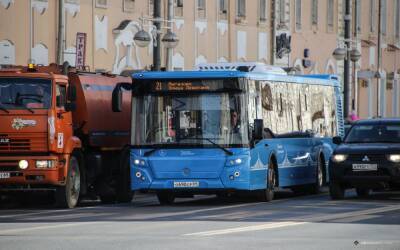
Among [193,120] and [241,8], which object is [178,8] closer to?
[241,8]

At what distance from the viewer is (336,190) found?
30.4 meters

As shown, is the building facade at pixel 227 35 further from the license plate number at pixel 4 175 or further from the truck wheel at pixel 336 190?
the license plate number at pixel 4 175

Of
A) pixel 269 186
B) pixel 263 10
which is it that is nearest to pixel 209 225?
pixel 269 186

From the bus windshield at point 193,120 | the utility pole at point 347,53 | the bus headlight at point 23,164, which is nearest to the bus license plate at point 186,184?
the bus windshield at point 193,120

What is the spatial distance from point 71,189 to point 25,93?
87.8 inches

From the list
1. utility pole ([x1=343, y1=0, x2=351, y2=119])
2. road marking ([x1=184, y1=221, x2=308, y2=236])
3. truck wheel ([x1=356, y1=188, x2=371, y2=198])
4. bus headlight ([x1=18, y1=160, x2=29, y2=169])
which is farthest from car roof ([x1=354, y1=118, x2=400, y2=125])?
utility pole ([x1=343, y1=0, x2=351, y2=119])

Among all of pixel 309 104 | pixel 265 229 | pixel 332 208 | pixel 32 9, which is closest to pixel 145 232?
pixel 265 229

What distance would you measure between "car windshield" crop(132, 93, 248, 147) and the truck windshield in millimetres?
1913

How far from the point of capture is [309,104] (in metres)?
34.1

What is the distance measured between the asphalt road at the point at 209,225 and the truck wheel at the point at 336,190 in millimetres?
160

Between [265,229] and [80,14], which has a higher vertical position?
[80,14]

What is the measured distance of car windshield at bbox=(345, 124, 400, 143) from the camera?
1221 inches

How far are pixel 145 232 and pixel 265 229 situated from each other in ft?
5.80

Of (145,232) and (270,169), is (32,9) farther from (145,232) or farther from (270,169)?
(145,232)
